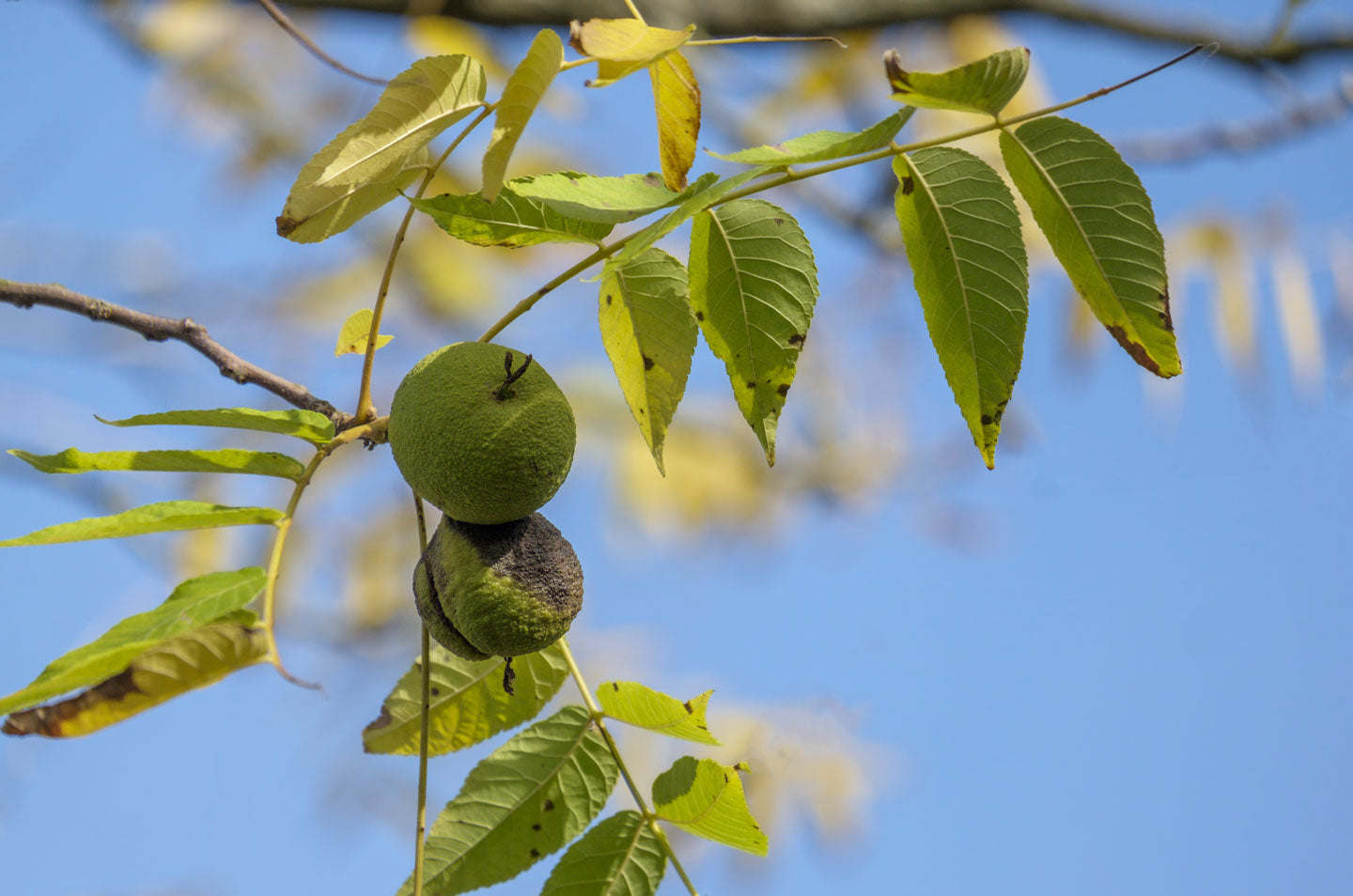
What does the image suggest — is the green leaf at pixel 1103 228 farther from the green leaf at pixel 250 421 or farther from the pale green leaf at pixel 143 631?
the pale green leaf at pixel 143 631

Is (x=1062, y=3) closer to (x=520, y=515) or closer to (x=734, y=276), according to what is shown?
(x=734, y=276)

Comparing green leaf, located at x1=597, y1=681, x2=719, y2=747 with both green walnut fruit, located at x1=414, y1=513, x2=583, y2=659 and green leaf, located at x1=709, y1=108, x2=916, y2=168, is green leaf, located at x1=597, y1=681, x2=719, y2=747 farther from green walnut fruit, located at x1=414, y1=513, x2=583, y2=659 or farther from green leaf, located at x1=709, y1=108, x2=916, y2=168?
green leaf, located at x1=709, y1=108, x2=916, y2=168

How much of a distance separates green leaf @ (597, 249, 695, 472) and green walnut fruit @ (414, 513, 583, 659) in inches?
9.4

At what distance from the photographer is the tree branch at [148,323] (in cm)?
196

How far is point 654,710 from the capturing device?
1.83 meters

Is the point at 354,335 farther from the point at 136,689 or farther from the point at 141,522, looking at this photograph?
the point at 136,689

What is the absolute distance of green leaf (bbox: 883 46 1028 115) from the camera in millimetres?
1335

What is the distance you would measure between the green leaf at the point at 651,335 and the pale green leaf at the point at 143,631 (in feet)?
2.07

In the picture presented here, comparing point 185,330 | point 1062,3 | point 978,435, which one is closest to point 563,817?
point 978,435

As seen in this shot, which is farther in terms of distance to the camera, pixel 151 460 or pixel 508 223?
pixel 508 223

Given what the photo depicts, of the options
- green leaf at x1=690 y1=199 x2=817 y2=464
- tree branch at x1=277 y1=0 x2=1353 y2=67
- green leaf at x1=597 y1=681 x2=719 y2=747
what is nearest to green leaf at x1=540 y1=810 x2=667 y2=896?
green leaf at x1=597 y1=681 x2=719 y2=747

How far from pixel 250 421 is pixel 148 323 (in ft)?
2.00

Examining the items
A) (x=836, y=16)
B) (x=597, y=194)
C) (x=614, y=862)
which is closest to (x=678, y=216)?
(x=597, y=194)

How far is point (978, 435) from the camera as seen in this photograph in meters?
1.63
